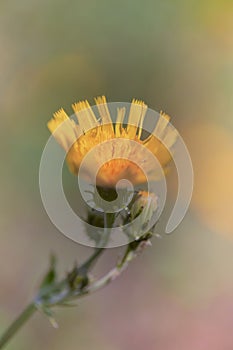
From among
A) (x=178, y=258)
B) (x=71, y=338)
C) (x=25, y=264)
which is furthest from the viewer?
(x=178, y=258)

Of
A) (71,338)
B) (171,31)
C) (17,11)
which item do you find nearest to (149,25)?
(171,31)

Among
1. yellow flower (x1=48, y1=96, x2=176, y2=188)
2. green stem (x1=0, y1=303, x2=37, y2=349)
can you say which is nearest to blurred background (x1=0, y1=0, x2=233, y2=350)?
yellow flower (x1=48, y1=96, x2=176, y2=188)

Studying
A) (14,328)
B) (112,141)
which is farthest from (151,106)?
(14,328)

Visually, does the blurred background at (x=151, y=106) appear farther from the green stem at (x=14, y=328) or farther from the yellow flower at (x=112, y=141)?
the green stem at (x=14, y=328)

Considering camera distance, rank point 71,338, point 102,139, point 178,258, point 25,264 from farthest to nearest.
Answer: point 178,258 < point 25,264 < point 71,338 < point 102,139

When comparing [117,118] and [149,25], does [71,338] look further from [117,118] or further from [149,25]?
[149,25]

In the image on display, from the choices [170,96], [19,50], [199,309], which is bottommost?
[199,309]

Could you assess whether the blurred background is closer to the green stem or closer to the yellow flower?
the yellow flower

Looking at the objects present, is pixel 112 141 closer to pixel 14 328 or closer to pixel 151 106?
pixel 14 328
